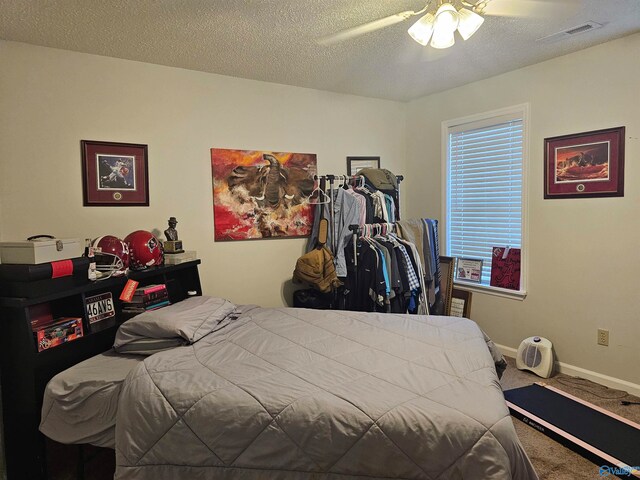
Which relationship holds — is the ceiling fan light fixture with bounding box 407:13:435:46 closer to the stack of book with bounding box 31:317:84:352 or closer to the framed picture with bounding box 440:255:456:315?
the stack of book with bounding box 31:317:84:352

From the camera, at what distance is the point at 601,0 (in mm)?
2240

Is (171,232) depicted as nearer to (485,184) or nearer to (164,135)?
(164,135)

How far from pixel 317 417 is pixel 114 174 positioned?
2.37 m

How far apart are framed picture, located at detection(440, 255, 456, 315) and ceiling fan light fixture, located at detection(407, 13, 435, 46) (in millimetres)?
2442

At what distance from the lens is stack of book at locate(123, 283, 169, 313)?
8.13ft

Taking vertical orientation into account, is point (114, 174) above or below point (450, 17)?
below

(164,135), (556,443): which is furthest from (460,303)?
(164,135)

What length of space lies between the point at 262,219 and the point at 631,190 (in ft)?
9.40

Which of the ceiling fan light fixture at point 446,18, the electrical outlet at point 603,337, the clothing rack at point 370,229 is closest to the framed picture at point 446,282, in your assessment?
the clothing rack at point 370,229

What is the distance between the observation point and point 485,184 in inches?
152

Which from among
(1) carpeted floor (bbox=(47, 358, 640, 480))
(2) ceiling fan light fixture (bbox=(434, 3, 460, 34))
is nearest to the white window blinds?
(1) carpeted floor (bbox=(47, 358, 640, 480))

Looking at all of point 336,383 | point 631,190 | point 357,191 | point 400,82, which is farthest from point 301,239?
point 631,190

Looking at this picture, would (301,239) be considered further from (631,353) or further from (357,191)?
(631,353)

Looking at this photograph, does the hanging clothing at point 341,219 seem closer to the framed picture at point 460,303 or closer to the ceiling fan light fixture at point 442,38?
the framed picture at point 460,303
